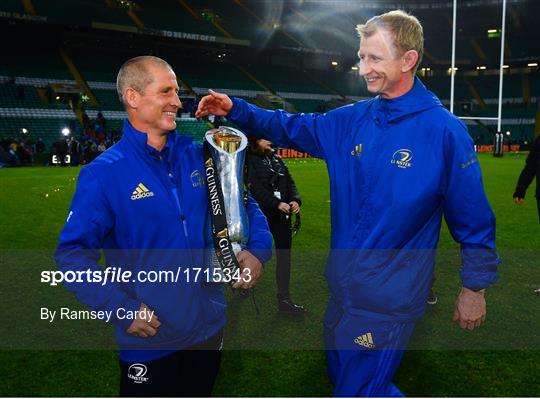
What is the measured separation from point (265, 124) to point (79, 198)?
1115mm

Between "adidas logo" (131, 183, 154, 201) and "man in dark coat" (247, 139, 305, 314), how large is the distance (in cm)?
273

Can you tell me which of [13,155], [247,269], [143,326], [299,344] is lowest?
[299,344]

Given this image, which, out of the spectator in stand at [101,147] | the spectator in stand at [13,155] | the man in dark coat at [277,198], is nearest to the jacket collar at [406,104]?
the man in dark coat at [277,198]

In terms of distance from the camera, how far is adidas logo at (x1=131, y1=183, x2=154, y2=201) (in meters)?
2.23

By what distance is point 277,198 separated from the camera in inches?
200

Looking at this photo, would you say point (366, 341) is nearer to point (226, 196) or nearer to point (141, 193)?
point (226, 196)

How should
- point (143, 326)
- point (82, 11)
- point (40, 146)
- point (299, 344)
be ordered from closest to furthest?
point (143, 326) → point (299, 344) → point (40, 146) → point (82, 11)

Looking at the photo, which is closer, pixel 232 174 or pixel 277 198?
pixel 232 174

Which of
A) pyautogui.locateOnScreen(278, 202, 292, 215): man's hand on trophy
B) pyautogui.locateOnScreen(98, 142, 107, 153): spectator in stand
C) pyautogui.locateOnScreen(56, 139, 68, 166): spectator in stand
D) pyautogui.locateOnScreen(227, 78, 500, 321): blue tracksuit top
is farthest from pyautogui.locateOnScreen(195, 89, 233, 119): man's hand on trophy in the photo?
pyautogui.locateOnScreen(56, 139, 68, 166): spectator in stand

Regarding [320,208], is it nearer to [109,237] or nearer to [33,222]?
[33,222]

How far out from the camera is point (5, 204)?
12188mm

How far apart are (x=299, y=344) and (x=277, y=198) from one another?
151 cm

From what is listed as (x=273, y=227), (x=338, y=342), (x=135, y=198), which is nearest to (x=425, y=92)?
(x=338, y=342)

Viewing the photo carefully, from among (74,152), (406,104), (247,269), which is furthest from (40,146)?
(406,104)
